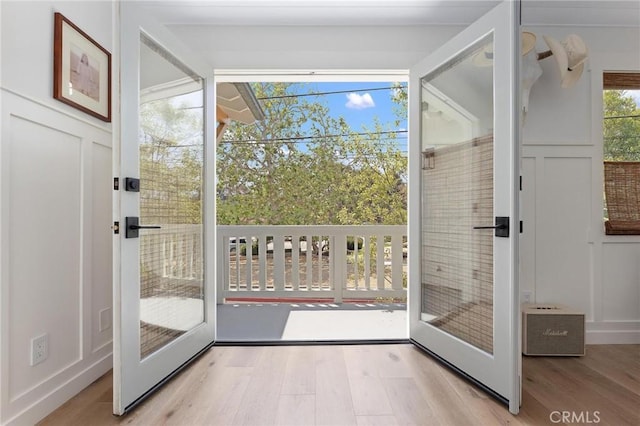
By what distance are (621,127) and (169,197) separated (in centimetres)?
334

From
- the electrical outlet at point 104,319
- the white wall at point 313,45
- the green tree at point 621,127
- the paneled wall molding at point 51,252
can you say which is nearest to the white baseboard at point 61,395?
the paneled wall molding at point 51,252

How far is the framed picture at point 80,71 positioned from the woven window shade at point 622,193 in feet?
11.6

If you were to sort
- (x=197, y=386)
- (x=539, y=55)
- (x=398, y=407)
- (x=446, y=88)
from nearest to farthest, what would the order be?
1. (x=398, y=407)
2. (x=197, y=386)
3. (x=446, y=88)
4. (x=539, y=55)

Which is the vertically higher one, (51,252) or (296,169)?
(296,169)

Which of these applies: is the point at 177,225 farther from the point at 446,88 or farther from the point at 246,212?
the point at 246,212

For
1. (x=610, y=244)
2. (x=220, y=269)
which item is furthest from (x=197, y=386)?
(x=610, y=244)

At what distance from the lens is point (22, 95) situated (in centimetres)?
159

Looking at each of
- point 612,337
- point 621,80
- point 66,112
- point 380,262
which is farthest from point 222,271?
point 621,80

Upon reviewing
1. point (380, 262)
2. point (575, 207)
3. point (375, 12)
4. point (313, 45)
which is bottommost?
point (380, 262)

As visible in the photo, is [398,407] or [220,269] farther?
[220,269]

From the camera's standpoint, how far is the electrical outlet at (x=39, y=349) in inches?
65.6

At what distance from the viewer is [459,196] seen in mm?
2279

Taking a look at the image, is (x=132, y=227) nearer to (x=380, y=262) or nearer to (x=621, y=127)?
(x=380, y=262)

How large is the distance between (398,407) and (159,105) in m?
2.04
